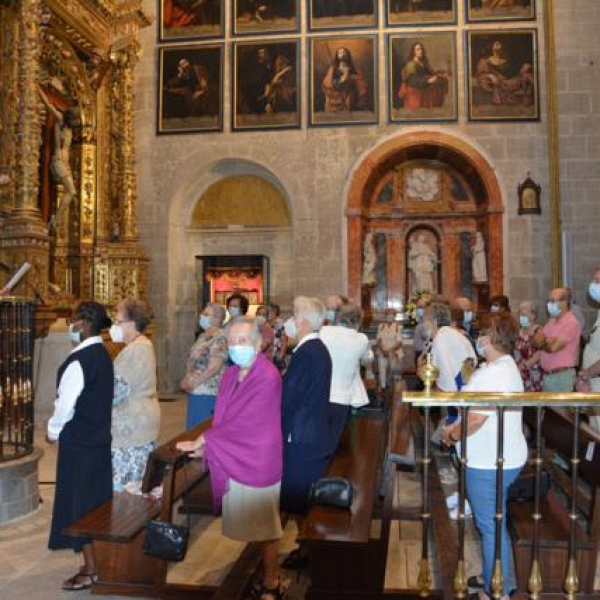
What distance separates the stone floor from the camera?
4.22 meters

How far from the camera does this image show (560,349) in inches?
271

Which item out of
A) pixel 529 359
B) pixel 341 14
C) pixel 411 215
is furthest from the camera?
pixel 411 215

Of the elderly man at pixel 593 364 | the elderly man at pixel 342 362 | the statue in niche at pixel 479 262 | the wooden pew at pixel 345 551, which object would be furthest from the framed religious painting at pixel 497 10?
the wooden pew at pixel 345 551

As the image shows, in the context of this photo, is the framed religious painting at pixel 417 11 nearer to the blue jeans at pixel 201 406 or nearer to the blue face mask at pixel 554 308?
the blue face mask at pixel 554 308

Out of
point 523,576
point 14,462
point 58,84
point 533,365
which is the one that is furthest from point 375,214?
point 523,576

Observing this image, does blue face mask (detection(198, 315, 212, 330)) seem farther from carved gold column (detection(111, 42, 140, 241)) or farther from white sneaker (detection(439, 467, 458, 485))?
carved gold column (detection(111, 42, 140, 241))

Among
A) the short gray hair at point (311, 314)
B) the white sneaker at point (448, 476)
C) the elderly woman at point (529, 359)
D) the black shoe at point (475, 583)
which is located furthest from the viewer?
the elderly woman at point (529, 359)

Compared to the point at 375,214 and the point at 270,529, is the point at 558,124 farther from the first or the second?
the point at 270,529

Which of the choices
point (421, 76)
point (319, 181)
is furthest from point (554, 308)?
point (421, 76)

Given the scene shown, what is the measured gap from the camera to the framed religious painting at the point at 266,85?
1451 cm

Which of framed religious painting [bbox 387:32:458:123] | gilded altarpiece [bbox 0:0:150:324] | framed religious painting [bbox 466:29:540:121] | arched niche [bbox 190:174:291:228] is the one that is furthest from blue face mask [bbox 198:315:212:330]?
framed religious painting [bbox 466:29:540:121]

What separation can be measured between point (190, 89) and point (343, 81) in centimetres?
338

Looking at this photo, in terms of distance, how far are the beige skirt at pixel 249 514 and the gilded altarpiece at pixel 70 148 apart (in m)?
7.60

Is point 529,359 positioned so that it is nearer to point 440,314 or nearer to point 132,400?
point 440,314
